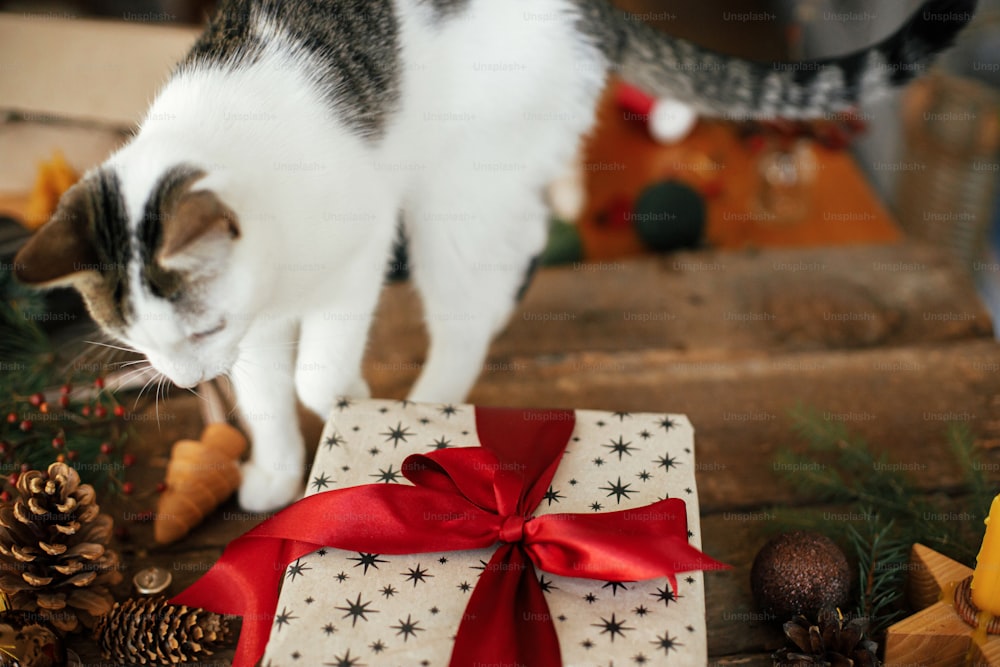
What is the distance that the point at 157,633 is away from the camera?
0.74 metres

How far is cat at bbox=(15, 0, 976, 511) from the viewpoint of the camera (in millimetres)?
Answer: 697

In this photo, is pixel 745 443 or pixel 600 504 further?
pixel 745 443

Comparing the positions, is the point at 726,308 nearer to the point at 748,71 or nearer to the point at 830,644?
the point at 748,71

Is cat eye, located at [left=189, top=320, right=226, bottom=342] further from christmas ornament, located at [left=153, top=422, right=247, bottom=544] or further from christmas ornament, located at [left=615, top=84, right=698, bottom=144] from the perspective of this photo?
christmas ornament, located at [left=615, top=84, right=698, bottom=144]

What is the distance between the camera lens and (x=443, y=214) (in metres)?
1.05

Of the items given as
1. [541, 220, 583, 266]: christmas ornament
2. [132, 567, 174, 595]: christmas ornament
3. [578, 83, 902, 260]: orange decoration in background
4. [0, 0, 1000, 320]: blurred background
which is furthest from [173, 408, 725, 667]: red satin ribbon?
[0, 0, 1000, 320]: blurred background

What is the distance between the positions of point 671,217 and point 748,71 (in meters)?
0.39

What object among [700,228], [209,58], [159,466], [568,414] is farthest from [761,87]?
[159,466]

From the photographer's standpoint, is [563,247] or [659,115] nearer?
[563,247]

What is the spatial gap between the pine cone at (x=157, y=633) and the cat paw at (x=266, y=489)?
0.18 meters

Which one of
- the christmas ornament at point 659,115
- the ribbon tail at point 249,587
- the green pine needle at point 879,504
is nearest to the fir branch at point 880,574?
the green pine needle at point 879,504

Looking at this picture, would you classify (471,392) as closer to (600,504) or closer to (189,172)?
(600,504)

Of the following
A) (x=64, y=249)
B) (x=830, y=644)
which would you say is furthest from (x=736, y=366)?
(x=64, y=249)

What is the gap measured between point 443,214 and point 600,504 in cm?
47
